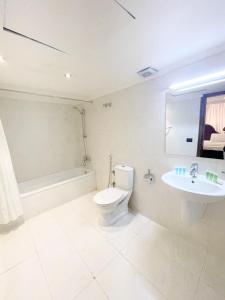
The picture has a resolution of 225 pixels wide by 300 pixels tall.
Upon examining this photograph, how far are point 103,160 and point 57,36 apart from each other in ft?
6.83

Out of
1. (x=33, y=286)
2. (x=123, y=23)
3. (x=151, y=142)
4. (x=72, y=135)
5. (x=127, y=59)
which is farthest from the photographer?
(x=72, y=135)

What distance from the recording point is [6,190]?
1.89 metres

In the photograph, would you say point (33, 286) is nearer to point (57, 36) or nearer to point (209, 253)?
point (209, 253)

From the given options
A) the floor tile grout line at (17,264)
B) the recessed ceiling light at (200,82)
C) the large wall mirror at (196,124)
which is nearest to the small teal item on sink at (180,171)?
the large wall mirror at (196,124)

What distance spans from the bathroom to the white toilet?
2cm

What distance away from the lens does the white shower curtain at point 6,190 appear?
1854 mm

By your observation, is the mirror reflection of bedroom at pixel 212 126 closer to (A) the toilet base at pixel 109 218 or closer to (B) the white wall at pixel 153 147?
(B) the white wall at pixel 153 147

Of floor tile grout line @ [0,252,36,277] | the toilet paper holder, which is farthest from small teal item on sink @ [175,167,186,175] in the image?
floor tile grout line @ [0,252,36,277]

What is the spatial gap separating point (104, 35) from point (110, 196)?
5.98 feet

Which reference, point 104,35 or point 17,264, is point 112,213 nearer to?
point 17,264

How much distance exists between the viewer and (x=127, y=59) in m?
1.39

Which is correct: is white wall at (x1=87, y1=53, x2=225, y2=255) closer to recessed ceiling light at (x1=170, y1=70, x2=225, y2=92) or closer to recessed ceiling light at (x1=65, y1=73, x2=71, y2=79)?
recessed ceiling light at (x1=170, y1=70, x2=225, y2=92)

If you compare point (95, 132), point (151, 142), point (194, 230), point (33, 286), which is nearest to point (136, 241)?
point (194, 230)

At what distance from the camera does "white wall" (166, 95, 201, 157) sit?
1497mm
